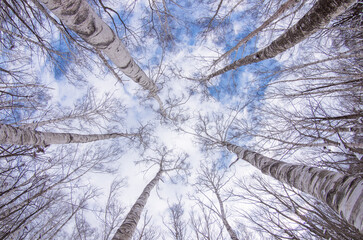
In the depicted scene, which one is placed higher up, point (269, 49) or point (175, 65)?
point (175, 65)

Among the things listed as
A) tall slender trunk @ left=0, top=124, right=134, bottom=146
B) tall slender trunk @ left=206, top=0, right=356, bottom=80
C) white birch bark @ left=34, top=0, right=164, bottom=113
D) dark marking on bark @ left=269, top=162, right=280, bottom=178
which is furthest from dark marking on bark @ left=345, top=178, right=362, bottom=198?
tall slender trunk @ left=0, top=124, right=134, bottom=146

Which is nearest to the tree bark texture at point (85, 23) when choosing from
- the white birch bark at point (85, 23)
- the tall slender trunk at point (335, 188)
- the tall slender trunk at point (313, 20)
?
the white birch bark at point (85, 23)

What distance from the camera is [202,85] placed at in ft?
22.5

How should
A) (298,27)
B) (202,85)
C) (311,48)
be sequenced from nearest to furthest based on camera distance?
(298,27), (311,48), (202,85)

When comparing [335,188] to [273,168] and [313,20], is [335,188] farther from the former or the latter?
[313,20]

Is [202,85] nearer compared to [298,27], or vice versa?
[298,27]

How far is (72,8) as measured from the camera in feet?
4.61

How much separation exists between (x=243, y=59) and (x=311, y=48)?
2.20 m

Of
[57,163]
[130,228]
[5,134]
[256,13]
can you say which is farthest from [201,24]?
[57,163]

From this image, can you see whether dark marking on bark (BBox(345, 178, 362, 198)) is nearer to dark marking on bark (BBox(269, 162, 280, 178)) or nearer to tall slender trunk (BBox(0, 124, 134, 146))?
dark marking on bark (BBox(269, 162, 280, 178))

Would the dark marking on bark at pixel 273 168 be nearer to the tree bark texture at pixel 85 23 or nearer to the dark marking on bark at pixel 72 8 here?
the tree bark texture at pixel 85 23

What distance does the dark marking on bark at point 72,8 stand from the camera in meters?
1.38

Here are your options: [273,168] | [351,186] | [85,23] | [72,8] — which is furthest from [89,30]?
[273,168]

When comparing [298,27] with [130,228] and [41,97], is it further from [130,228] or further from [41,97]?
[41,97]
